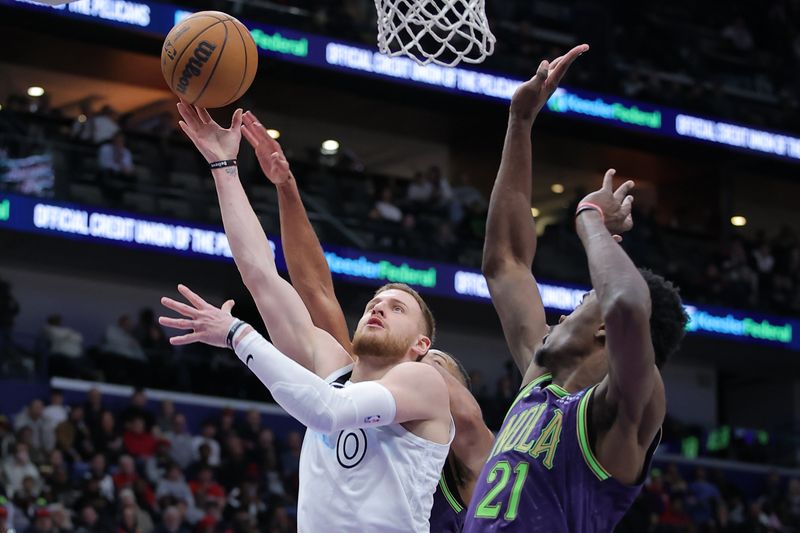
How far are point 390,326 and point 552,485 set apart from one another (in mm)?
868

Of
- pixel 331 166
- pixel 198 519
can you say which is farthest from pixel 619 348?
pixel 331 166

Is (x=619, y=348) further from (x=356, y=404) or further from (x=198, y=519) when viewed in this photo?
(x=198, y=519)

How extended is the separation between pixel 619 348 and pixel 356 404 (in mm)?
823

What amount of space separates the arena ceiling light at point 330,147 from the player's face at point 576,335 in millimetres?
16081

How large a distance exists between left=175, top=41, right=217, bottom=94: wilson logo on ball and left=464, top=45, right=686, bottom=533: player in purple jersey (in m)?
1.64

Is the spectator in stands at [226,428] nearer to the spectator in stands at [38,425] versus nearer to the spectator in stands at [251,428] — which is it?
the spectator in stands at [251,428]

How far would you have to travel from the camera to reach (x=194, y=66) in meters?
4.72

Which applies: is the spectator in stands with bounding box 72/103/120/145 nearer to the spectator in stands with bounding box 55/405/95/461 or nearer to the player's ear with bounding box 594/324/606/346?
the spectator in stands with bounding box 55/405/95/461

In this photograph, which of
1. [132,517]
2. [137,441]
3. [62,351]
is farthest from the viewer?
[62,351]

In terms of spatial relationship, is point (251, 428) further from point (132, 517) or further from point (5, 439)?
point (132, 517)

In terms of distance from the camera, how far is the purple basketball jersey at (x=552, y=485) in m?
3.54

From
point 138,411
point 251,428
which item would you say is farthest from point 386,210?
point 138,411

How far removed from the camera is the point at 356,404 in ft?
12.3

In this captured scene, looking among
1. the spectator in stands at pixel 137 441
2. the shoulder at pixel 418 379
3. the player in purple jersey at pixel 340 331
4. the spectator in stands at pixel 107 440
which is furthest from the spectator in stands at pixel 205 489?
the shoulder at pixel 418 379
